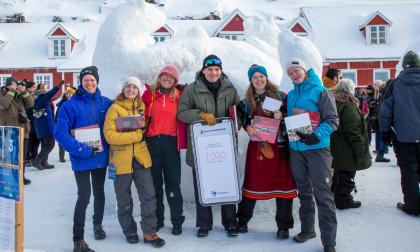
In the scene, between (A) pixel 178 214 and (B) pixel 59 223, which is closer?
(A) pixel 178 214

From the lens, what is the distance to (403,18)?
76.6 ft

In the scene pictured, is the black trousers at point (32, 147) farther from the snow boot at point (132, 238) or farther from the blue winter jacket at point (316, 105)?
the blue winter jacket at point (316, 105)

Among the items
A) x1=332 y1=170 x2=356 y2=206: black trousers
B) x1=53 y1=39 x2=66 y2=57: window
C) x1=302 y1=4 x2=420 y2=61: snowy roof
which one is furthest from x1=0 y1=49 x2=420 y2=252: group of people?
x1=53 y1=39 x2=66 y2=57: window

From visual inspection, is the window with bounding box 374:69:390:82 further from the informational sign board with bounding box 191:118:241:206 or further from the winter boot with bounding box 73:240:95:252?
the winter boot with bounding box 73:240:95:252

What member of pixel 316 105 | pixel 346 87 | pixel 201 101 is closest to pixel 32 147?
pixel 201 101

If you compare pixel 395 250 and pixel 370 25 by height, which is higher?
pixel 370 25

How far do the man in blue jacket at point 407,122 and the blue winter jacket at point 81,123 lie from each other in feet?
10.1

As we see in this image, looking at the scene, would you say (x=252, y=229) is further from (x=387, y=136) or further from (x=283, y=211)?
(x=387, y=136)

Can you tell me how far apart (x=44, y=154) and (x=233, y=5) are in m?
33.4

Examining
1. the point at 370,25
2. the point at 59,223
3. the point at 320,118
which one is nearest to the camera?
the point at 320,118

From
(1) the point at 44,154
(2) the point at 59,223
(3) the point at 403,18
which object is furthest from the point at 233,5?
(2) the point at 59,223

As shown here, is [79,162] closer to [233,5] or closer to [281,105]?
[281,105]

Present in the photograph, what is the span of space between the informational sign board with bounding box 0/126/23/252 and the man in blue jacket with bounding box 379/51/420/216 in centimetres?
376

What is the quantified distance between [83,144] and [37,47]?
21612 mm
